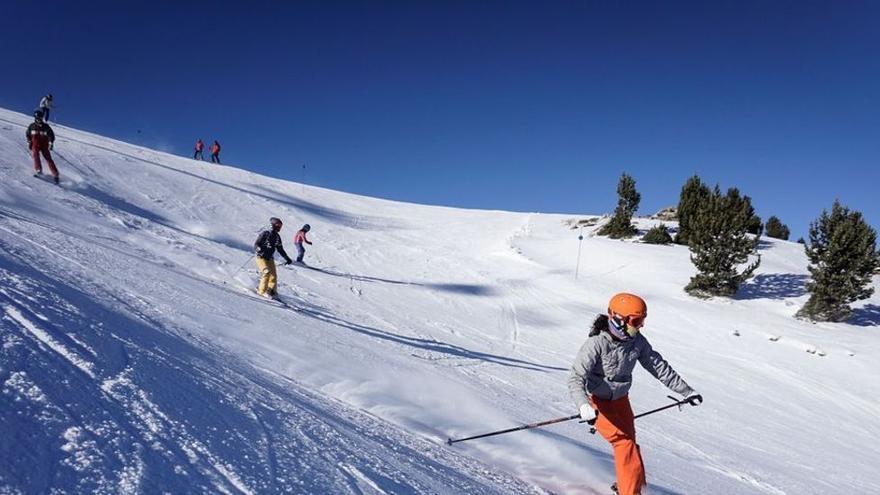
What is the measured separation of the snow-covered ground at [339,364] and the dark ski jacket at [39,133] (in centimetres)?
106

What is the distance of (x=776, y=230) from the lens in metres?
50.5

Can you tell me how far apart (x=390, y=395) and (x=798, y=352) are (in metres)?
16.5

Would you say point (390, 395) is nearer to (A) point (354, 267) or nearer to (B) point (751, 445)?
(B) point (751, 445)

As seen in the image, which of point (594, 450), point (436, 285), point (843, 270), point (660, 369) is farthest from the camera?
point (843, 270)

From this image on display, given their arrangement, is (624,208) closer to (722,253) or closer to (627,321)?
(722,253)

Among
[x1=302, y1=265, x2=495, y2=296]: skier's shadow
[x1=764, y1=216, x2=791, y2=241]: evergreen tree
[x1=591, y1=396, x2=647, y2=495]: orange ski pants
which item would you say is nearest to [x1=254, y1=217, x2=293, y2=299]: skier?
[x1=302, y1=265, x2=495, y2=296]: skier's shadow

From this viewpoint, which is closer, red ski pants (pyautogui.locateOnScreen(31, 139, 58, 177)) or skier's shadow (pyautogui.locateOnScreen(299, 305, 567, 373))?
skier's shadow (pyautogui.locateOnScreen(299, 305, 567, 373))

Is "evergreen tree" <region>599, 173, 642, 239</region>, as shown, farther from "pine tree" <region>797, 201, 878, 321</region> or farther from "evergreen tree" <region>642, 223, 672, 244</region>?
"pine tree" <region>797, 201, 878, 321</region>

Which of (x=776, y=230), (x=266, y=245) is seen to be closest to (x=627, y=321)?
(x=266, y=245)

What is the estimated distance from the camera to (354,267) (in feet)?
61.0

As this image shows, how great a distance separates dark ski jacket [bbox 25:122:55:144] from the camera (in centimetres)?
1427

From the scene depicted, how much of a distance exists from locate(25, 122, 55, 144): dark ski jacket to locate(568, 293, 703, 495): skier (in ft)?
53.8

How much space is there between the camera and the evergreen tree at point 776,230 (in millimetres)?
50131

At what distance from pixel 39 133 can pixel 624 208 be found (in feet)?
101
